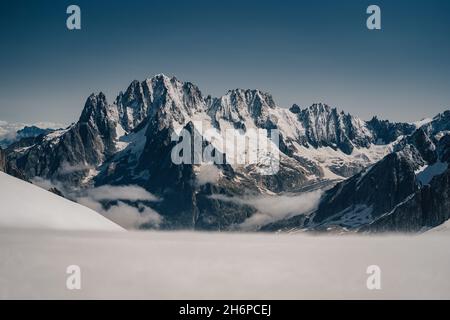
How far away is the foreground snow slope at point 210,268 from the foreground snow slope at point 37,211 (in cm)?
988

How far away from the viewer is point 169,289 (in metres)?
43.3

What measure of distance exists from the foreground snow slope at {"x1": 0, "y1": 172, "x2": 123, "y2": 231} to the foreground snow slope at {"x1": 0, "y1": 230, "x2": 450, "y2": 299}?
32.4ft

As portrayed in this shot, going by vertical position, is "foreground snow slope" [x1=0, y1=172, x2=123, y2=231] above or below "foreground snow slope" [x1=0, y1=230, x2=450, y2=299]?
above

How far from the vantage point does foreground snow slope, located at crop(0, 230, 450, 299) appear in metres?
43.0

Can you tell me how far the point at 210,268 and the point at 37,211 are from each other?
99.5 ft

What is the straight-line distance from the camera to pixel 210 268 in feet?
153

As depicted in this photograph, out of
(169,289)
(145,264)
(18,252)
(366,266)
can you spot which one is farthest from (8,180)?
(366,266)

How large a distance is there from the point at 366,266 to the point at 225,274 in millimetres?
11942

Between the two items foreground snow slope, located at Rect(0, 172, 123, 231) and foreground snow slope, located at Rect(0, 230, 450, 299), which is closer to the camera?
foreground snow slope, located at Rect(0, 230, 450, 299)

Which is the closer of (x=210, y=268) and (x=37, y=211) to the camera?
(x=210, y=268)
